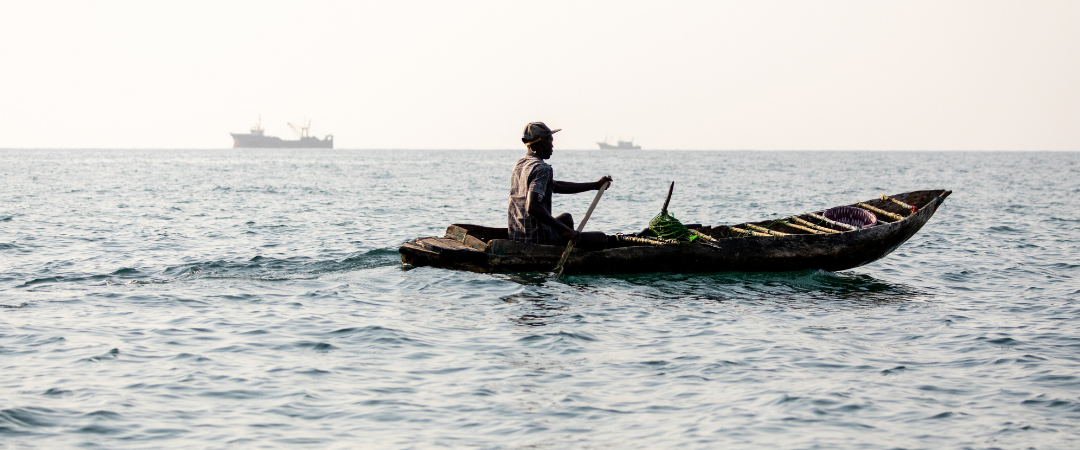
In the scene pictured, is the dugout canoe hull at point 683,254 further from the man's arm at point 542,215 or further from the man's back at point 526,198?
the man's arm at point 542,215

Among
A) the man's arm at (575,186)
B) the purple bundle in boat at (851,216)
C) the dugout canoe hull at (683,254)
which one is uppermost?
the man's arm at (575,186)

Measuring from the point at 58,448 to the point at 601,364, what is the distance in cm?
390

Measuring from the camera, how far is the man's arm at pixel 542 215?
1055 centimetres

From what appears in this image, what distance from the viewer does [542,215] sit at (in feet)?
34.9

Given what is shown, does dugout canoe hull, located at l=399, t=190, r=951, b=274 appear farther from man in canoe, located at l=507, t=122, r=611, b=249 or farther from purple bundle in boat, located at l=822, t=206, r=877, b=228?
purple bundle in boat, located at l=822, t=206, r=877, b=228

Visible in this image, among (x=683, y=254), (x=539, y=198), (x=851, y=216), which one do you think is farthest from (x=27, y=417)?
(x=851, y=216)

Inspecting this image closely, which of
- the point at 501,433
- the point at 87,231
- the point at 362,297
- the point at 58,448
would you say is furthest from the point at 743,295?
the point at 87,231

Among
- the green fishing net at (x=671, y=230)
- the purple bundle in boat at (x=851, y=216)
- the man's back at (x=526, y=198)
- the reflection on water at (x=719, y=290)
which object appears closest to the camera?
the reflection on water at (x=719, y=290)

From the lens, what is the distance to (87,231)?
1878 centimetres

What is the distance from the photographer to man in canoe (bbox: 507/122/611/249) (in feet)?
34.6

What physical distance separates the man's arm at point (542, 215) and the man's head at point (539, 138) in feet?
1.78

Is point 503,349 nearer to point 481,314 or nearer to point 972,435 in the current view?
point 481,314

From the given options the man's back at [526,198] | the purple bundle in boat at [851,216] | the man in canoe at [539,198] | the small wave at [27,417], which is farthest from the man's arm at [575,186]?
the small wave at [27,417]

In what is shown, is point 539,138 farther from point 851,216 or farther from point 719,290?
point 851,216
